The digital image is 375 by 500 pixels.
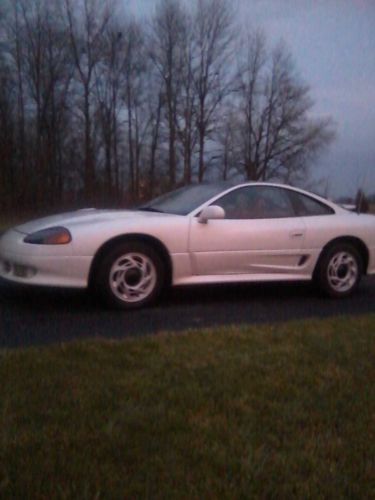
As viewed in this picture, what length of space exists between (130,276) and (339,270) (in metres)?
2.31

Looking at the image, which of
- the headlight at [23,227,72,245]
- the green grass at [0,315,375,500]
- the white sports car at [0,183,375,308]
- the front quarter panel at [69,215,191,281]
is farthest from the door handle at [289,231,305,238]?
the headlight at [23,227,72,245]

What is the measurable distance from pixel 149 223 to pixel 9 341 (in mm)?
1758

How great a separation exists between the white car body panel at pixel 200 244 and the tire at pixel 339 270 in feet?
0.36

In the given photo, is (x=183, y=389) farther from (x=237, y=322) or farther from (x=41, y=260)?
(x=41, y=260)

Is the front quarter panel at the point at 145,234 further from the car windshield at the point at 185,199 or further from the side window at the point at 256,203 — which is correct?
the side window at the point at 256,203

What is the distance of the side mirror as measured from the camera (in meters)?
5.53

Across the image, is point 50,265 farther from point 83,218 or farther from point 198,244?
point 198,244

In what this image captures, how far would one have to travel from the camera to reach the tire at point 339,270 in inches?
246

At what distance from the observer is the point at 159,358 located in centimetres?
371

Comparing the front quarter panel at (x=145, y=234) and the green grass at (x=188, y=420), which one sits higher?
the front quarter panel at (x=145, y=234)

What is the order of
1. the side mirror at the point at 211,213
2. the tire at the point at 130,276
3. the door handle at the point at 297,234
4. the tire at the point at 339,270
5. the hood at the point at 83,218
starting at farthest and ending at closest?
the tire at the point at 339,270, the door handle at the point at 297,234, the side mirror at the point at 211,213, the hood at the point at 83,218, the tire at the point at 130,276

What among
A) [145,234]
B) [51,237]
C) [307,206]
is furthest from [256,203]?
[51,237]

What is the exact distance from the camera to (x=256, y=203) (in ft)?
20.0

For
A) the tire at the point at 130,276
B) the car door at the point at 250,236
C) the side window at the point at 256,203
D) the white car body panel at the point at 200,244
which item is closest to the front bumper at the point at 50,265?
the white car body panel at the point at 200,244
